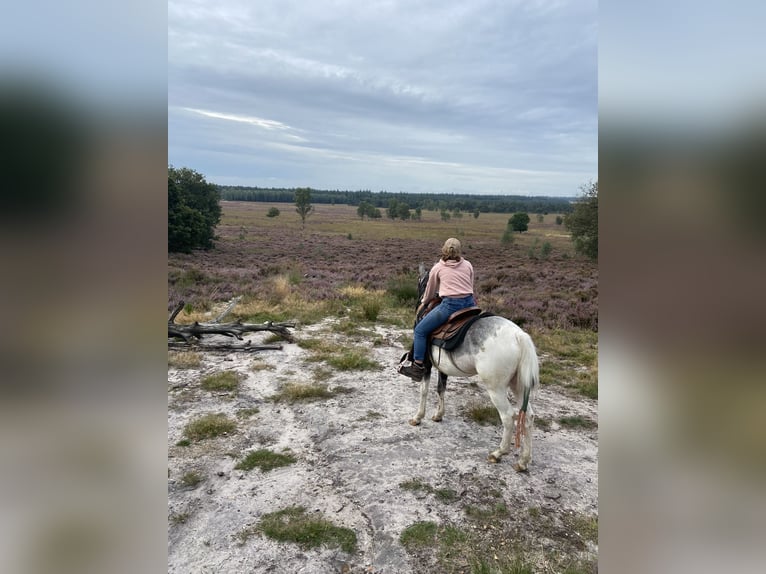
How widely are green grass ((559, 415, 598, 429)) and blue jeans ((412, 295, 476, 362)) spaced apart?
87.4 inches

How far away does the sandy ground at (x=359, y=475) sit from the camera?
3.30 metres

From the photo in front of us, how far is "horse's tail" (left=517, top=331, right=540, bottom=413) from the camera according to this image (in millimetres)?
4152

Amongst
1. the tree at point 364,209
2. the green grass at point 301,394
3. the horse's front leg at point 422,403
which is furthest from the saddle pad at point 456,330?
the tree at point 364,209

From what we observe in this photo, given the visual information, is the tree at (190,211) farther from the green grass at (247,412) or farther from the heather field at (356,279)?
the green grass at (247,412)

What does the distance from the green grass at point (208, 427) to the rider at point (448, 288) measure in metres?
2.72

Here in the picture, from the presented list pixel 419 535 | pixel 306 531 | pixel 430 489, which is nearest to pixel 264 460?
pixel 306 531

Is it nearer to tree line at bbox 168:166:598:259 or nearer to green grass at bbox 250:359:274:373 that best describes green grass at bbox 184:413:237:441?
green grass at bbox 250:359:274:373

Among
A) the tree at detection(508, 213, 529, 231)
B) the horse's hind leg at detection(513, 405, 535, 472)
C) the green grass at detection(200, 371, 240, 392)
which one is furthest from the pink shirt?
the tree at detection(508, 213, 529, 231)

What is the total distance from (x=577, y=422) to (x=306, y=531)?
3.94m

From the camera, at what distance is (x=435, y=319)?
195 inches
